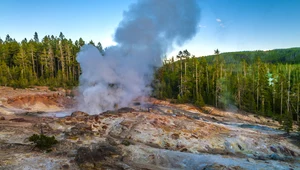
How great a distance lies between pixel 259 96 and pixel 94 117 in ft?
138

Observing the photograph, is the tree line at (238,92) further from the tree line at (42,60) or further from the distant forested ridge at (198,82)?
the tree line at (42,60)

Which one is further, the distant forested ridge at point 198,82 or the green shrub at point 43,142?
the distant forested ridge at point 198,82

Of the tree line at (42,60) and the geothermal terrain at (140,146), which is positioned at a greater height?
the tree line at (42,60)

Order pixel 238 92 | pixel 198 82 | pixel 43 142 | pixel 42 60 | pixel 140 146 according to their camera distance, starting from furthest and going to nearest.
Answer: pixel 42 60, pixel 198 82, pixel 238 92, pixel 140 146, pixel 43 142

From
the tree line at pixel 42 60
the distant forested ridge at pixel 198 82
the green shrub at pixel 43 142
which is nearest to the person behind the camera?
the green shrub at pixel 43 142

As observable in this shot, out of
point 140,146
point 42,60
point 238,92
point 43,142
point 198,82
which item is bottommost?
point 140,146

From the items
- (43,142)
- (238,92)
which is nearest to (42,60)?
(238,92)

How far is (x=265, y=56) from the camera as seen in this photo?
571 feet

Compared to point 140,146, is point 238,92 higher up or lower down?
higher up

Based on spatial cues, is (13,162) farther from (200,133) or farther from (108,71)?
(108,71)

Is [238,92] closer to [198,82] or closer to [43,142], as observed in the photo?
[198,82]

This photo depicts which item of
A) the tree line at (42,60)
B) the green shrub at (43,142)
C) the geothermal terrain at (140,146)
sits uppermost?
the tree line at (42,60)

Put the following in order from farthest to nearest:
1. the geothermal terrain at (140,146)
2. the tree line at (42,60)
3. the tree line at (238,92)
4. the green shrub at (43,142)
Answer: the tree line at (42,60) → the tree line at (238,92) → the green shrub at (43,142) → the geothermal terrain at (140,146)

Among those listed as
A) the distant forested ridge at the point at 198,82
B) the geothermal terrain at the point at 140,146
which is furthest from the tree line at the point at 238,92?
the geothermal terrain at the point at 140,146
